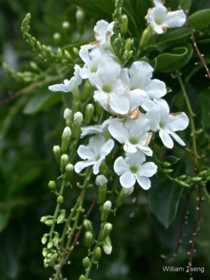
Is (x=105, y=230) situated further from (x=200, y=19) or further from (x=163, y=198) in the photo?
(x=200, y=19)

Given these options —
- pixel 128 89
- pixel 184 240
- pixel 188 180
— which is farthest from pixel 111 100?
pixel 184 240

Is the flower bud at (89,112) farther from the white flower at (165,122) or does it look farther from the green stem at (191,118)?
the green stem at (191,118)

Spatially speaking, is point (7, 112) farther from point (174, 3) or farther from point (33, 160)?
point (174, 3)

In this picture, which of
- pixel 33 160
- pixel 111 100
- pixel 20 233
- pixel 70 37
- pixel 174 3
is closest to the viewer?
pixel 111 100

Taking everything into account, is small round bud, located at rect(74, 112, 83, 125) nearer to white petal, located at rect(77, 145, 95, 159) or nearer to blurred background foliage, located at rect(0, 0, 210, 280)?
white petal, located at rect(77, 145, 95, 159)

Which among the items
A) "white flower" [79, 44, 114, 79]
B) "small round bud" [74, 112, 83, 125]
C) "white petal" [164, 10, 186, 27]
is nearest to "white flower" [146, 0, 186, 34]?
"white petal" [164, 10, 186, 27]

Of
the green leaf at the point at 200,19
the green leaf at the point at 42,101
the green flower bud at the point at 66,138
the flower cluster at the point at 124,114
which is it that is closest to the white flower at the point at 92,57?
the flower cluster at the point at 124,114
